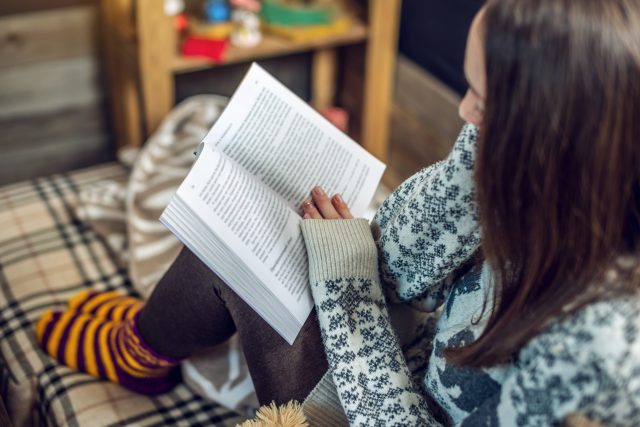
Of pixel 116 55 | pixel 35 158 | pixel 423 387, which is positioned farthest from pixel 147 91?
pixel 423 387

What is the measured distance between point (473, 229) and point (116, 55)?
1.07 m

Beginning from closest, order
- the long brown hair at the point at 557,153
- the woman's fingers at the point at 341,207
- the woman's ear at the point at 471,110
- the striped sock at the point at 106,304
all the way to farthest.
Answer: the long brown hair at the point at 557,153
the woman's ear at the point at 471,110
the woman's fingers at the point at 341,207
the striped sock at the point at 106,304

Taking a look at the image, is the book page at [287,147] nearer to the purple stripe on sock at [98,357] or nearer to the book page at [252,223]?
the book page at [252,223]

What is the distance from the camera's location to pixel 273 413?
2.59 feet

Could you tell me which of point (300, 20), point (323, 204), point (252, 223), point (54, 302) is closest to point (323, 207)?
point (323, 204)

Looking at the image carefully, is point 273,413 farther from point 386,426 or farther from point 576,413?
point 576,413

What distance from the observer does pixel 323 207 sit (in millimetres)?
937

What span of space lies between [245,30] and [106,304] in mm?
690

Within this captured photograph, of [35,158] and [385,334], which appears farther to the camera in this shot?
[35,158]

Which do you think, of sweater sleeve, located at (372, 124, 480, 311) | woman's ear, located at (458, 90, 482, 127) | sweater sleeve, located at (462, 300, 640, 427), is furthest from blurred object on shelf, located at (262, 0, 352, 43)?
sweater sleeve, located at (462, 300, 640, 427)

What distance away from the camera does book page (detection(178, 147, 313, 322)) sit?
81 centimetres

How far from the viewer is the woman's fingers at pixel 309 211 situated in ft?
3.04

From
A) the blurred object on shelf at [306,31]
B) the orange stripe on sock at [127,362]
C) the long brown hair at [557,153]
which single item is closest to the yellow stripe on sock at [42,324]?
the orange stripe on sock at [127,362]

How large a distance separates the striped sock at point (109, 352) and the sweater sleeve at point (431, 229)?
0.33 m
